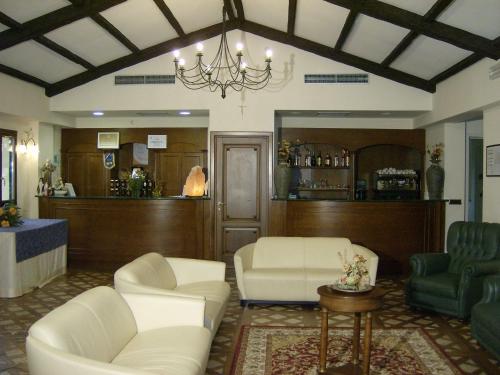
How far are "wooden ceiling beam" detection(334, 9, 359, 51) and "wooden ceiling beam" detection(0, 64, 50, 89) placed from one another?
15.7 ft

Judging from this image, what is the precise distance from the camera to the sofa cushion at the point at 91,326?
2.64m

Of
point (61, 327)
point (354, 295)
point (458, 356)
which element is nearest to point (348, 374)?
point (354, 295)

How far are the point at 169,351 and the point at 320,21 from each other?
5.29 meters

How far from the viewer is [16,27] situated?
617 centimetres

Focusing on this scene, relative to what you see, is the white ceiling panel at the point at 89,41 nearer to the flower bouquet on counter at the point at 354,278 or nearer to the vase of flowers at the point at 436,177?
the flower bouquet on counter at the point at 354,278

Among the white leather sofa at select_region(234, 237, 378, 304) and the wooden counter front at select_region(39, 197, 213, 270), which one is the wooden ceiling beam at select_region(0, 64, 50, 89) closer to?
the wooden counter front at select_region(39, 197, 213, 270)

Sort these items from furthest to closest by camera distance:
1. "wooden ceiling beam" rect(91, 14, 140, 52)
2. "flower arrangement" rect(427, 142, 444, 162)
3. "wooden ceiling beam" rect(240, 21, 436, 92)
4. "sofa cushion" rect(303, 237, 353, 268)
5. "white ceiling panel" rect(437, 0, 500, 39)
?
"flower arrangement" rect(427, 142, 444, 162), "wooden ceiling beam" rect(240, 21, 436, 92), "wooden ceiling beam" rect(91, 14, 140, 52), "sofa cushion" rect(303, 237, 353, 268), "white ceiling panel" rect(437, 0, 500, 39)

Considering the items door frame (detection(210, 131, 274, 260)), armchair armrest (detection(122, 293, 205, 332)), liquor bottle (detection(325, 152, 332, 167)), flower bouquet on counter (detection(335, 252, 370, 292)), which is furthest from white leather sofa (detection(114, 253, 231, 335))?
liquor bottle (detection(325, 152, 332, 167))

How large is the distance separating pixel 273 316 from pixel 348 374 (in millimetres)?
1783

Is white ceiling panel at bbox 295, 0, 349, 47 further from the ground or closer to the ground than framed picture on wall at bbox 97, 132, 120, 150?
further from the ground

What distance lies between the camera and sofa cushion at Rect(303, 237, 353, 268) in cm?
613

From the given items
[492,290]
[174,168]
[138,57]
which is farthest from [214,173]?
[492,290]

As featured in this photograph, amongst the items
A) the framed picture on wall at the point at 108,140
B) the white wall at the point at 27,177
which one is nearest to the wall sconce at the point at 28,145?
the white wall at the point at 27,177

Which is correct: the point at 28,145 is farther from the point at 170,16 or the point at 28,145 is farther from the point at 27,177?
the point at 170,16
